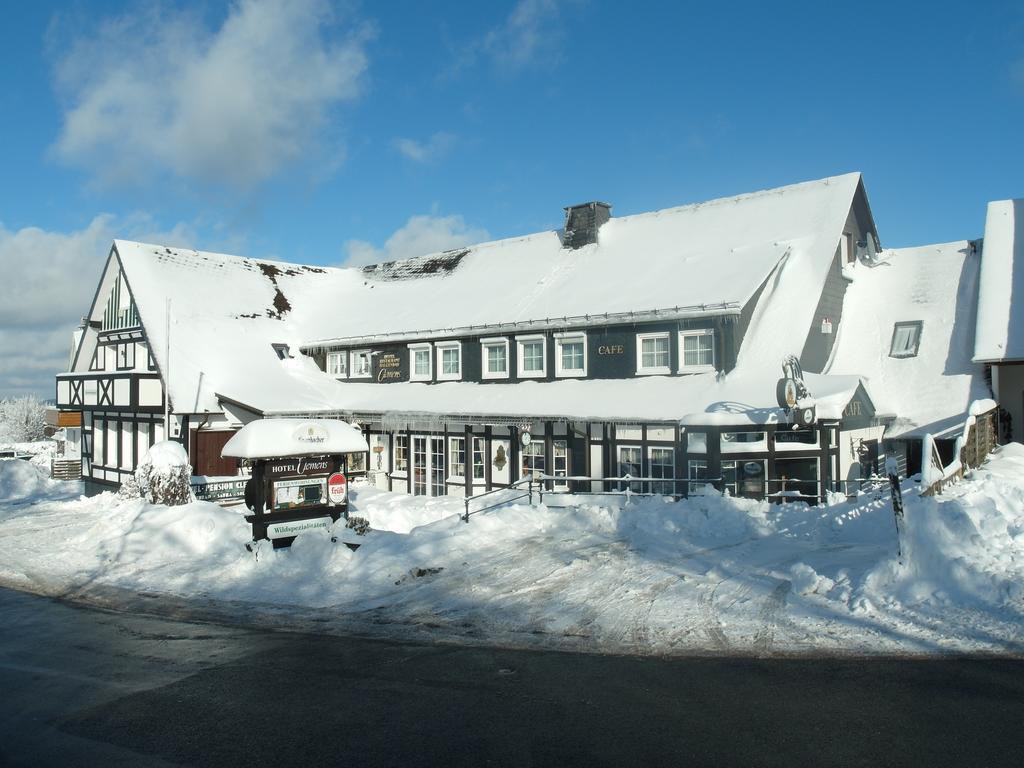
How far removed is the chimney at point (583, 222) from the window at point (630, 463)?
9.57 m

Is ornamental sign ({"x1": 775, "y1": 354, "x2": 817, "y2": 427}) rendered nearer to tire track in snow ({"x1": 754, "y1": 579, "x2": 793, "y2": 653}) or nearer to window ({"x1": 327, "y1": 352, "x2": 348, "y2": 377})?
tire track in snow ({"x1": 754, "y1": 579, "x2": 793, "y2": 653})

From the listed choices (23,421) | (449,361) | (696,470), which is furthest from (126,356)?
(23,421)

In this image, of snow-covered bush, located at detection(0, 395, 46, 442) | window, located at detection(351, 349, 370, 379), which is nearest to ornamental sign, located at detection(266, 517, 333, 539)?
window, located at detection(351, 349, 370, 379)

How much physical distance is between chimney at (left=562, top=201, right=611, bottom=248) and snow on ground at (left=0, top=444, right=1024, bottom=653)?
13.6m

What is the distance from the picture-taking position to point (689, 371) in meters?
22.2

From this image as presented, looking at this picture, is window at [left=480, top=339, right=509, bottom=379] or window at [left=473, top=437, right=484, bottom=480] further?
window at [left=480, top=339, right=509, bottom=379]

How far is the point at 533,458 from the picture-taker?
79.6 feet

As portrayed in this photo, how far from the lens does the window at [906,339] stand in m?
23.8

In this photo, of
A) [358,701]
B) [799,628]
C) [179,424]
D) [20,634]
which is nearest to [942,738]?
[799,628]

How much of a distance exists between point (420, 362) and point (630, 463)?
9407mm

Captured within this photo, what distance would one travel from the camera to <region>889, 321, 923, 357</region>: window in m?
23.8

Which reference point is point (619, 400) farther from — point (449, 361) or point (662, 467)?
point (449, 361)

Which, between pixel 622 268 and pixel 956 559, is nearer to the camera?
pixel 956 559

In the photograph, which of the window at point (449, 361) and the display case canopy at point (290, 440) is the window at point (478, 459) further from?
the display case canopy at point (290, 440)
